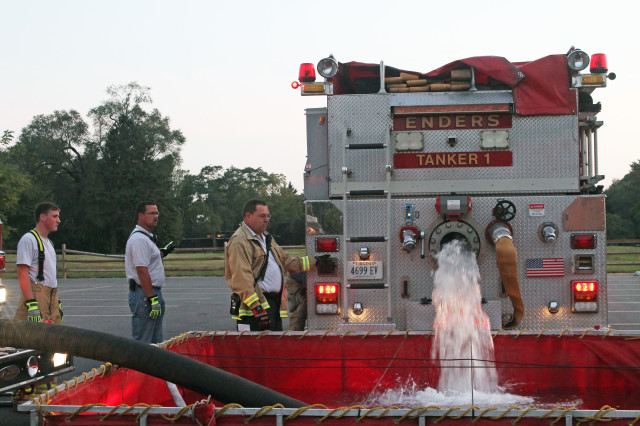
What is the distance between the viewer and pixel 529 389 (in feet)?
15.6

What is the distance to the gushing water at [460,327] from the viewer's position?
480 centimetres

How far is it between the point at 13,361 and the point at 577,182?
195 inches

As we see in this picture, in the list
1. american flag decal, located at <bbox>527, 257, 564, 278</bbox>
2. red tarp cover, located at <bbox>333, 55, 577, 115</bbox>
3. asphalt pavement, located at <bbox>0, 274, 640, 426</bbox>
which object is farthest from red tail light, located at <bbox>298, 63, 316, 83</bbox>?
asphalt pavement, located at <bbox>0, 274, 640, 426</bbox>

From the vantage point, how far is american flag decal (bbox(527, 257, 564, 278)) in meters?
6.69

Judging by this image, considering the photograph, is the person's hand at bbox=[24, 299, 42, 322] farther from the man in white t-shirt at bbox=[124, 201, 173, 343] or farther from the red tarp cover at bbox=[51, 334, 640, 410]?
the red tarp cover at bbox=[51, 334, 640, 410]

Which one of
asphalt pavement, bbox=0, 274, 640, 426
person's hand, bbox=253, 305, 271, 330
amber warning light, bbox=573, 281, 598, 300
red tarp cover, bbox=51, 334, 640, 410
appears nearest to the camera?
red tarp cover, bbox=51, 334, 640, 410

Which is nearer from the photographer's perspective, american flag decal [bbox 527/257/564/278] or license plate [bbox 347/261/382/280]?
american flag decal [bbox 527/257/564/278]

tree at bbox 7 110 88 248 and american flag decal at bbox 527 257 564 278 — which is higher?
tree at bbox 7 110 88 248

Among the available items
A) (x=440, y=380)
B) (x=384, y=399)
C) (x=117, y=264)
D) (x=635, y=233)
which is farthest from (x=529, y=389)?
(x=635, y=233)

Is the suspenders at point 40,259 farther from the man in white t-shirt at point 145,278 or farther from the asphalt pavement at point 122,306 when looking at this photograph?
the asphalt pavement at point 122,306

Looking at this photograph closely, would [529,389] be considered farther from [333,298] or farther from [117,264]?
[117,264]

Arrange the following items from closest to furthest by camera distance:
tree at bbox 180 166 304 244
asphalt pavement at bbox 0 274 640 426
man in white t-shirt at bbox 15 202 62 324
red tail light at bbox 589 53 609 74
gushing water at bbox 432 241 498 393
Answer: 1. gushing water at bbox 432 241 498 393
2. man in white t-shirt at bbox 15 202 62 324
3. red tail light at bbox 589 53 609 74
4. asphalt pavement at bbox 0 274 640 426
5. tree at bbox 180 166 304 244

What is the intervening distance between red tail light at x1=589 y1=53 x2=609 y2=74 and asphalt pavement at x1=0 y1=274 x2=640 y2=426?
617cm

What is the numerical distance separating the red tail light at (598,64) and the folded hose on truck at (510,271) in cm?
183
